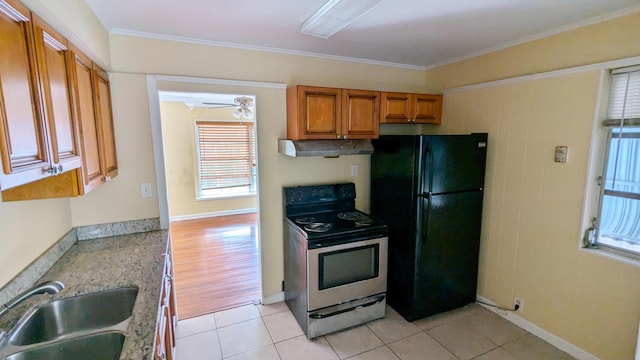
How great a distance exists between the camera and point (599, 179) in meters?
2.10

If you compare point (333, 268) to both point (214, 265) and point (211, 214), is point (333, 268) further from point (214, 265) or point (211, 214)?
point (211, 214)

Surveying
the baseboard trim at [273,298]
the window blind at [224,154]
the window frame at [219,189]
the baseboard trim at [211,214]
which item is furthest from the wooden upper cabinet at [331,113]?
the baseboard trim at [211,214]

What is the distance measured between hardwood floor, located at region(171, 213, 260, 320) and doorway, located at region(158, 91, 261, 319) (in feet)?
0.05

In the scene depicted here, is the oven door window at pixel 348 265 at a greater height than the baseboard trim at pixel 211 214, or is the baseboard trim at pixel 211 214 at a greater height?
the oven door window at pixel 348 265

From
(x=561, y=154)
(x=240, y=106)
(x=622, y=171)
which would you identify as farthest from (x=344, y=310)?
(x=240, y=106)

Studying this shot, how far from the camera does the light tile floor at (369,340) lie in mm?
2295

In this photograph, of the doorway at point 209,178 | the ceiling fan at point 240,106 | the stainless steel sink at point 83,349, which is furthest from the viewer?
the doorway at point 209,178

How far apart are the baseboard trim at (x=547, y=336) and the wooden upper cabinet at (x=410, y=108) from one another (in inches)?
76.8

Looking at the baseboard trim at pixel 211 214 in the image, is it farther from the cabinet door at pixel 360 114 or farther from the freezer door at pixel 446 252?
the freezer door at pixel 446 252

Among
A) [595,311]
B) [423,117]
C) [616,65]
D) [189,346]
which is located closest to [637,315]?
[595,311]

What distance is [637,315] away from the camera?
1.91 m

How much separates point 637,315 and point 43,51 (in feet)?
11.6

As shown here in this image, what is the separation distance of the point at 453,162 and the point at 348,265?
130 cm

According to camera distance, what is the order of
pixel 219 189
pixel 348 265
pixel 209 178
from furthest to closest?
pixel 219 189, pixel 209 178, pixel 348 265
